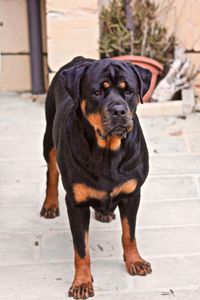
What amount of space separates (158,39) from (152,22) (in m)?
0.14

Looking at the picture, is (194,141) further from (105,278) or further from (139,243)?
(105,278)

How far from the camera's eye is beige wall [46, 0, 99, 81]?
5043 millimetres

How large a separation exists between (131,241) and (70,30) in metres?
2.44

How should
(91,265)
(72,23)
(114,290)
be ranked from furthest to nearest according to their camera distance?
(72,23) → (91,265) → (114,290)

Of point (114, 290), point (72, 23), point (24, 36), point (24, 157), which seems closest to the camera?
point (114, 290)

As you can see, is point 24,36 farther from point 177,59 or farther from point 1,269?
point 1,269

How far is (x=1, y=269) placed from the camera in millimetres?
3158

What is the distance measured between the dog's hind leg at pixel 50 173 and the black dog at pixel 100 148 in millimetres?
309

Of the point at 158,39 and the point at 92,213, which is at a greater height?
the point at 158,39

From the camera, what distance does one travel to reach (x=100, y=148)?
2.80 metres

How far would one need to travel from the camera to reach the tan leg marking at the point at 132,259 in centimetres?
307

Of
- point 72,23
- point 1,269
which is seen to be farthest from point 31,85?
point 1,269

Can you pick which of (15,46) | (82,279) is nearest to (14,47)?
(15,46)

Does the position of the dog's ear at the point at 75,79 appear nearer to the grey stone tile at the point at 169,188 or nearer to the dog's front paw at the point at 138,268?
the dog's front paw at the point at 138,268
